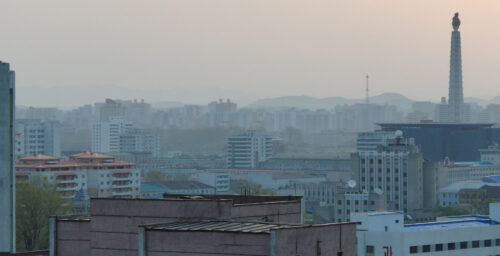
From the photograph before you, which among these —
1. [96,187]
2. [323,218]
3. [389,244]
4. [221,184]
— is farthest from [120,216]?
[221,184]

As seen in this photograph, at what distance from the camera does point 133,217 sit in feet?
87.8

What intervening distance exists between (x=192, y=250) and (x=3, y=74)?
2938 cm

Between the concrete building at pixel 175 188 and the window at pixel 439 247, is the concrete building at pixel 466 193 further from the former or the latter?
the window at pixel 439 247

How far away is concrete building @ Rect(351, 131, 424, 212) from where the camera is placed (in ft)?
408

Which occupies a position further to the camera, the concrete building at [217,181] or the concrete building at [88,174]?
the concrete building at [217,181]

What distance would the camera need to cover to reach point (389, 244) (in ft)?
187

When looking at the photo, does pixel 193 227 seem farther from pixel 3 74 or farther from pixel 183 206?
pixel 3 74

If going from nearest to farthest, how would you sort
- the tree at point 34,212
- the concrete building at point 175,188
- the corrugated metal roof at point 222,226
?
the corrugated metal roof at point 222,226, the tree at point 34,212, the concrete building at point 175,188

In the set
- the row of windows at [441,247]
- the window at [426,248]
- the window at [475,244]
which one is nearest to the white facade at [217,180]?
the window at [475,244]

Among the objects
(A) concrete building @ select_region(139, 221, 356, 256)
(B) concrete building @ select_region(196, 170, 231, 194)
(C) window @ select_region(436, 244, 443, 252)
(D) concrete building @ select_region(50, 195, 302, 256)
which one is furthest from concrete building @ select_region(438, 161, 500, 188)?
(A) concrete building @ select_region(139, 221, 356, 256)

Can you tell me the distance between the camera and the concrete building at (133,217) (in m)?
26.2

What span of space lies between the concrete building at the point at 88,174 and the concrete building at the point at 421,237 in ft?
241

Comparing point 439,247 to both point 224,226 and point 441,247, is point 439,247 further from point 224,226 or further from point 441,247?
point 224,226

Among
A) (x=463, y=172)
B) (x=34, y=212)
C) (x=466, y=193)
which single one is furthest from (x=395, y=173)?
(x=463, y=172)
